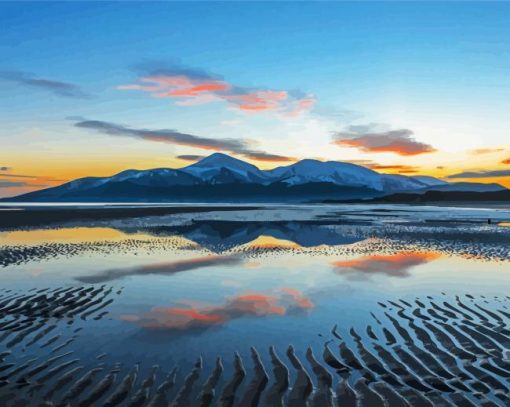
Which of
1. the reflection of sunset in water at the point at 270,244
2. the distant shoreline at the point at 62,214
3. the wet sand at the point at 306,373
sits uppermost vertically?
the wet sand at the point at 306,373

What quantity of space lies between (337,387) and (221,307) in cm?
708

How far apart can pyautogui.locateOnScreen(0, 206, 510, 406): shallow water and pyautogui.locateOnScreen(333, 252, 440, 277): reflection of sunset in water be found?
60mm

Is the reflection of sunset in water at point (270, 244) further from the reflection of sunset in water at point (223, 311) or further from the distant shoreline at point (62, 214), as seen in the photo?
the distant shoreline at point (62, 214)

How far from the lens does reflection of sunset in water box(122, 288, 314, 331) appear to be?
1271cm

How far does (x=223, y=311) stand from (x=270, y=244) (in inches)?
751

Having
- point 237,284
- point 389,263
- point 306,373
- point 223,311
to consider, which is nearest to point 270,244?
point 389,263

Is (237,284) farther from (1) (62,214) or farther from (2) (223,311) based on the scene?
(1) (62,214)

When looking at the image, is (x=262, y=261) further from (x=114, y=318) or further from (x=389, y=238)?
(x=389, y=238)

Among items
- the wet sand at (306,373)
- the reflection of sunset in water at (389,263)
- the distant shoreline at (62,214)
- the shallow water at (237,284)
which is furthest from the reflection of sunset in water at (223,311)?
the distant shoreline at (62,214)

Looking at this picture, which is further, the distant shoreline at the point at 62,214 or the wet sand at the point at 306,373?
the distant shoreline at the point at 62,214

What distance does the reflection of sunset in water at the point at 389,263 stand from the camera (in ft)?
71.5

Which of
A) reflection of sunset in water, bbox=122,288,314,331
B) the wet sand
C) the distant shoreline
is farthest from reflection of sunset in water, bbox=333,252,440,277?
the distant shoreline

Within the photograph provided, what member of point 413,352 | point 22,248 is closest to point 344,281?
point 413,352

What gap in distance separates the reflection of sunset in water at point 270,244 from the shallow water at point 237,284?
0.08 metres
